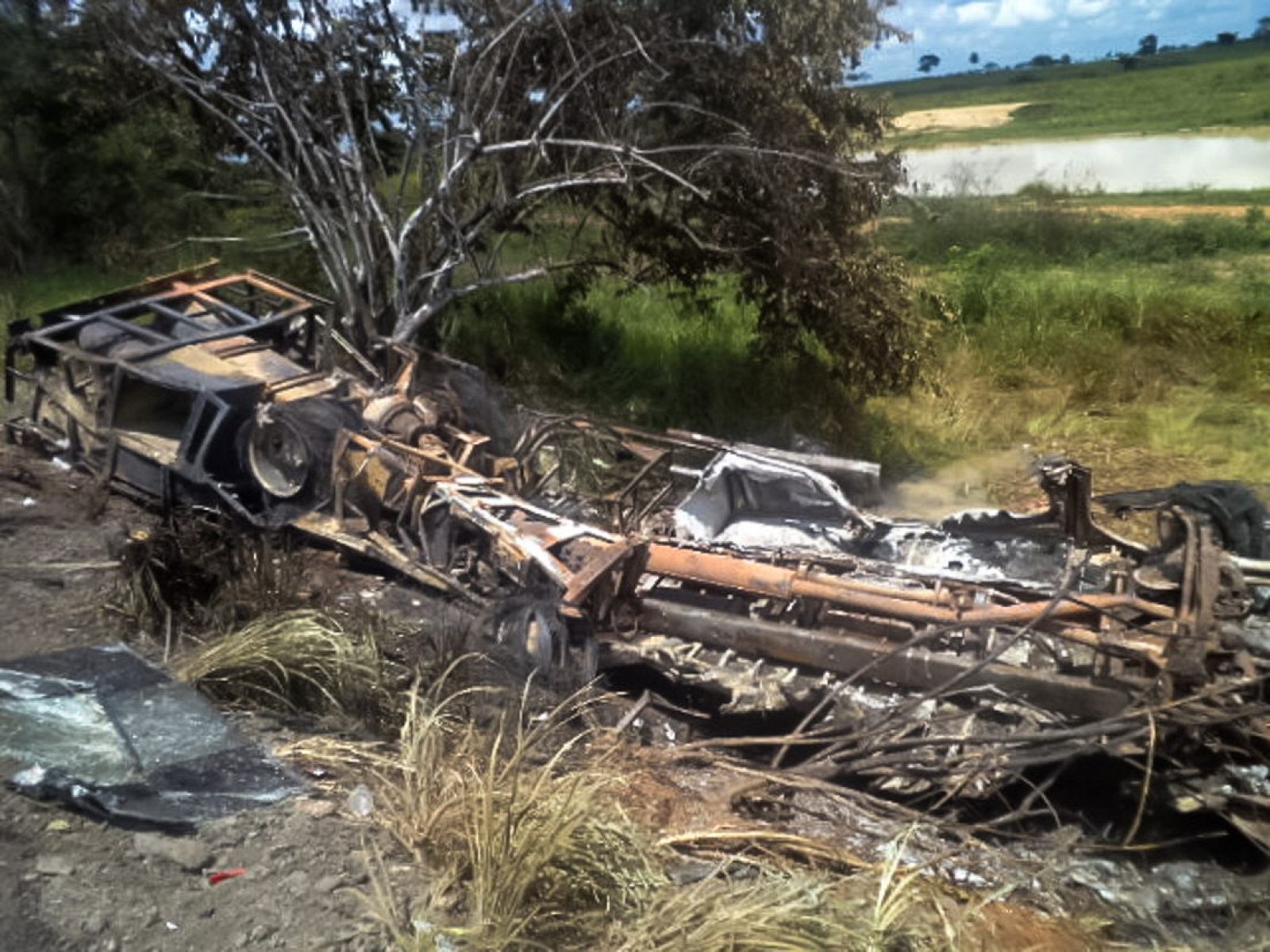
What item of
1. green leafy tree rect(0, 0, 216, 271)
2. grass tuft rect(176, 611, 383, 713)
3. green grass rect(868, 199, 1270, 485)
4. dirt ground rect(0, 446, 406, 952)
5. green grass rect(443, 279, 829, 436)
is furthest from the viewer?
green leafy tree rect(0, 0, 216, 271)

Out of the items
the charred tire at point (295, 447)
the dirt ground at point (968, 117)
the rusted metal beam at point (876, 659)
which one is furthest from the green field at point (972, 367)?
the dirt ground at point (968, 117)

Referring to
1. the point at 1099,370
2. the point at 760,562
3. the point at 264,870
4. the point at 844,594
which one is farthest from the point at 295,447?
the point at 1099,370

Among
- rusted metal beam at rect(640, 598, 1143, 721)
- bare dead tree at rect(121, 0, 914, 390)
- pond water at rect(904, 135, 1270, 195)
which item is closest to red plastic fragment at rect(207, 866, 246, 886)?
rusted metal beam at rect(640, 598, 1143, 721)

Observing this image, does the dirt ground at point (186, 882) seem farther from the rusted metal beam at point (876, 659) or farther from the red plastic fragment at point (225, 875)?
the rusted metal beam at point (876, 659)

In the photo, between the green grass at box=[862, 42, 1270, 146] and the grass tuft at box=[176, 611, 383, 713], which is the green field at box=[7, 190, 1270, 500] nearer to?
the grass tuft at box=[176, 611, 383, 713]

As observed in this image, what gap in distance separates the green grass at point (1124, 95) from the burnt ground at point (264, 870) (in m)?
18.9

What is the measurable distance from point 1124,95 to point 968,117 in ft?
21.7

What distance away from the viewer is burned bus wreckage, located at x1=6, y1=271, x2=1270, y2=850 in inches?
212

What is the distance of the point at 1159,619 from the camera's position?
18.4 ft

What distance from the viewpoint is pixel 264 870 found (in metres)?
4.00

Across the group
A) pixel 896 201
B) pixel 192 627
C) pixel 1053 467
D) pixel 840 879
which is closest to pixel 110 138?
pixel 896 201

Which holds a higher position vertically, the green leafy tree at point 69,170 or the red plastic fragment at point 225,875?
the green leafy tree at point 69,170

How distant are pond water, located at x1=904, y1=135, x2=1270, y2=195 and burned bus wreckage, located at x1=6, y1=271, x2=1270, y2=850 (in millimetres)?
16300

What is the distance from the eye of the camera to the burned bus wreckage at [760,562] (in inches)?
212
